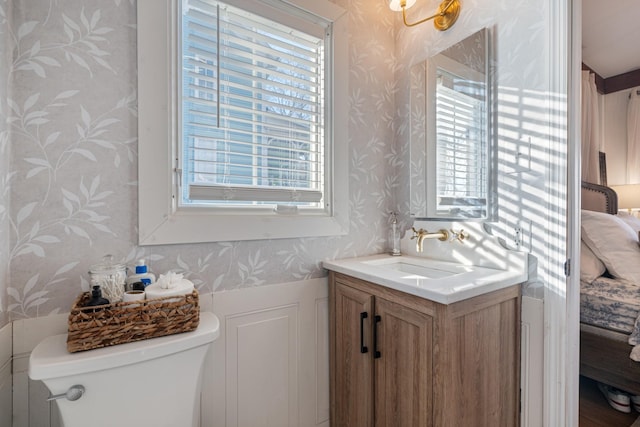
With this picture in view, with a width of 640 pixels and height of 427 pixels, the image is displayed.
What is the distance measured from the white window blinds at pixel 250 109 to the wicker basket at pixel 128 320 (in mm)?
423

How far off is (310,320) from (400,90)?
138cm

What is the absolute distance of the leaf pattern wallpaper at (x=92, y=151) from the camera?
0.88 metres

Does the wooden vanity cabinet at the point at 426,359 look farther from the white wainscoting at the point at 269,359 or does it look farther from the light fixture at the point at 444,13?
the light fixture at the point at 444,13

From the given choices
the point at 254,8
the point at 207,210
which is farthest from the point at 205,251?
the point at 254,8

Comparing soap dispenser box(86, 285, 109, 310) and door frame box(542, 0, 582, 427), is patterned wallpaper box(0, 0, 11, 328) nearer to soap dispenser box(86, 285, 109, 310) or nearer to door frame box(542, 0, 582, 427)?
soap dispenser box(86, 285, 109, 310)

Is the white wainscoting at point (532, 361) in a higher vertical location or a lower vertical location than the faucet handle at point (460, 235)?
lower

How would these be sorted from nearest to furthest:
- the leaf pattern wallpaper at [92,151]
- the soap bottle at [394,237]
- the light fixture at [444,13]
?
the leaf pattern wallpaper at [92,151]
the light fixture at [444,13]
the soap bottle at [394,237]

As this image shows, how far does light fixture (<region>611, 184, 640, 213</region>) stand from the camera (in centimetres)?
270

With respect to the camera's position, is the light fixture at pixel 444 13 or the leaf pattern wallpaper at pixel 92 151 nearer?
the leaf pattern wallpaper at pixel 92 151

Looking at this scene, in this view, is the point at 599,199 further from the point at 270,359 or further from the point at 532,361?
the point at 270,359

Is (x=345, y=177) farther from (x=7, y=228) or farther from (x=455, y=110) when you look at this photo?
(x=7, y=228)

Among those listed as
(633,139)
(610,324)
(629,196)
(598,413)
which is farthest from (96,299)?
(633,139)

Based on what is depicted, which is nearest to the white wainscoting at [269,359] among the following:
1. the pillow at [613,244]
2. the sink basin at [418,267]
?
the sink basin at [418,267]

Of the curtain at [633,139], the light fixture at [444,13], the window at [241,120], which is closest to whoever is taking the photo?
the window at [241,120]
